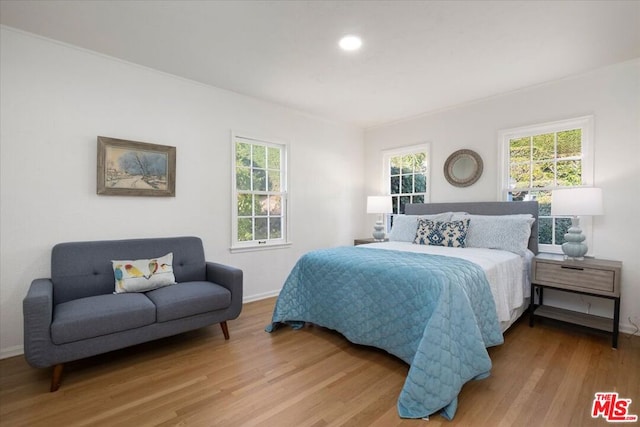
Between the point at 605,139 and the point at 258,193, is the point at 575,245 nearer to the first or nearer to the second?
the point at 605,139

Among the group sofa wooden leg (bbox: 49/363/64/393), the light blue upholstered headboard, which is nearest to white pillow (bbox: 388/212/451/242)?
the light blue upholstered headboard

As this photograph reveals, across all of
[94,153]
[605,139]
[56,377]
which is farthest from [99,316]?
[605,139]

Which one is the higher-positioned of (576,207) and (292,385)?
(576,207)

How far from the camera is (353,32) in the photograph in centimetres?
239

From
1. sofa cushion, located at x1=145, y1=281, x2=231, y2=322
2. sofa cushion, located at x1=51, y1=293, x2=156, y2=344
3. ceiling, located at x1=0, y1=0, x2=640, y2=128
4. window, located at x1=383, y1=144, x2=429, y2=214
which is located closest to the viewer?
sofa cushion, located at x1=51, y1=293, x2=156, y2=344

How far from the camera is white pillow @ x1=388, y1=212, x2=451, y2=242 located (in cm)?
379

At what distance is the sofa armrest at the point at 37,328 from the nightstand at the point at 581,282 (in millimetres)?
3923

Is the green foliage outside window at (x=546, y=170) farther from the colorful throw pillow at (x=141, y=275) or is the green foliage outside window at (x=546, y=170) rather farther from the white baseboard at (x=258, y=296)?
the colorful throw pillow at (x=141, y=275)

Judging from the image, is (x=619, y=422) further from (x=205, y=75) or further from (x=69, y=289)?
(x=205, y=75)

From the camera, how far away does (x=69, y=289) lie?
2.42m

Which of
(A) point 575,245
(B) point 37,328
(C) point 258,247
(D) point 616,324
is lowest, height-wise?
(D) point 616,324

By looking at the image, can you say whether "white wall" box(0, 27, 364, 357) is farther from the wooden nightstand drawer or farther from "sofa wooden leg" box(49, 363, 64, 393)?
the wooden nightstand drawer

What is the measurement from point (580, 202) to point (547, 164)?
854 mm

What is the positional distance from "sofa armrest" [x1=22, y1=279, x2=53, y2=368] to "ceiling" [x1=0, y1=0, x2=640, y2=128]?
1.98 m
